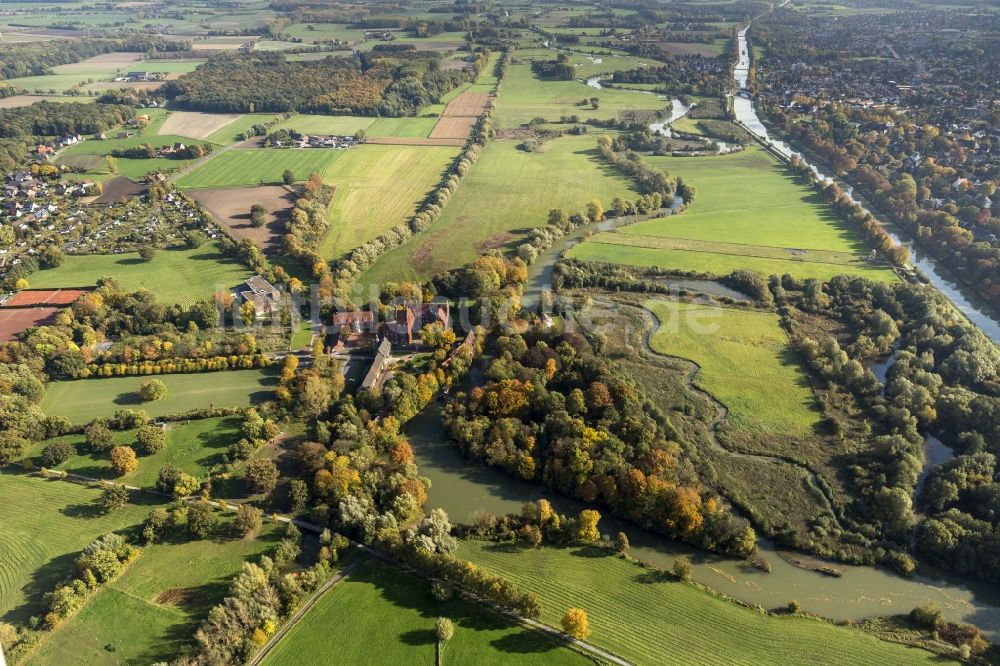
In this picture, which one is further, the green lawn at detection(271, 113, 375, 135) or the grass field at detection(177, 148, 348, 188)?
the green lawn at detection(271, 113, 375, 135)

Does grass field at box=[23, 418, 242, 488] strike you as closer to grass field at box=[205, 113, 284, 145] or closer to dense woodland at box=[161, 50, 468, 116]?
grass field at box=[205, 113, 284, 145]

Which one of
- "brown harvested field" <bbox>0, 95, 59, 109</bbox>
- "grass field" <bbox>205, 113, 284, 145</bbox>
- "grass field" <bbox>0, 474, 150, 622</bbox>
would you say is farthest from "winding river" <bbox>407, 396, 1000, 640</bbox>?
"brown harvested field" <bbox>0, 95, 59, 109</bbox>

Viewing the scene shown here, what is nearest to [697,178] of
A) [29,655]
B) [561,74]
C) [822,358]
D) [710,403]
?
[822,358]

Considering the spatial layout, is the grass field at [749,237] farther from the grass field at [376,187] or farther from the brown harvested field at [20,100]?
the brown harvested field at [20,100]

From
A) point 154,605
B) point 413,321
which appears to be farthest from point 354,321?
point 154,605

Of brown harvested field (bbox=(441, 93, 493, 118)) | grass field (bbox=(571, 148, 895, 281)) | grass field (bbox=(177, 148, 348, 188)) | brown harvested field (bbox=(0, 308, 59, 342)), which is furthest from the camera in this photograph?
brown harvested field (bbox=(441, 93, 493, 118))

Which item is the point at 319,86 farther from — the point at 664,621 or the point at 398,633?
the point at 664,621
